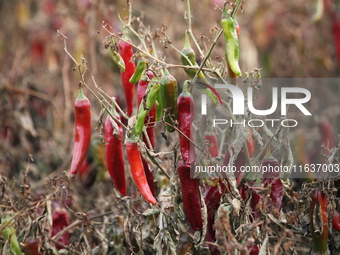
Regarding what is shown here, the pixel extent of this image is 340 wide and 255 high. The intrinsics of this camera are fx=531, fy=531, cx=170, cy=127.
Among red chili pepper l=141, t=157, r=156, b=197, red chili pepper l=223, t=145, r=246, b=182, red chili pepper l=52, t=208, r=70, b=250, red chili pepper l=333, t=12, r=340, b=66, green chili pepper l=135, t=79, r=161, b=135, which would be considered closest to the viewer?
green chili pepper l=135, t=79, r=161, b=135

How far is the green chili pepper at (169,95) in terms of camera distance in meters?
2.09

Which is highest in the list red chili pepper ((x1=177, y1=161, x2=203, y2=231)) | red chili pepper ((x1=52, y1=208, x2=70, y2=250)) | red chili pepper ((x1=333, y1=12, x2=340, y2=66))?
red chili pepper ((x1=333, y1=12, x2=340, y2=66))

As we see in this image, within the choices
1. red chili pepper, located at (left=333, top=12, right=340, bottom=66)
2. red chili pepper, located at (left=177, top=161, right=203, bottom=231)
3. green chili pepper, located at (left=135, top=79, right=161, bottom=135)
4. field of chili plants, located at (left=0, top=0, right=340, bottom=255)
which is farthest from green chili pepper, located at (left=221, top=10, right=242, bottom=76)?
red chili pepper, located at (left=333, top=12, right=340, bottom=66)

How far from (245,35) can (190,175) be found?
159 inches

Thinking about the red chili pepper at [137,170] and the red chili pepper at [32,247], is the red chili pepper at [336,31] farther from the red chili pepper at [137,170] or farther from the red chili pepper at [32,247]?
the red chili pepper at [32,247]

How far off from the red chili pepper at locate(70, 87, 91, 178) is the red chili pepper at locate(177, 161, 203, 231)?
0.48m

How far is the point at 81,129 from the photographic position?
2.36m

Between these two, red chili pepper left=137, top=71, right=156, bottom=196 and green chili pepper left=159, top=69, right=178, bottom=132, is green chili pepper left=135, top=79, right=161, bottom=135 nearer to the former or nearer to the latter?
green chili pepper left=159, top=69, right=178, bottom=132

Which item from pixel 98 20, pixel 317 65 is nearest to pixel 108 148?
pixel 98 20

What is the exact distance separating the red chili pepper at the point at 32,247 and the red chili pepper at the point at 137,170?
54 cm

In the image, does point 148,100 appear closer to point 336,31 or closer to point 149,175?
point 149,175

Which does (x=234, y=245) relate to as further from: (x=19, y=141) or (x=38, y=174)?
(x=19, y=141)

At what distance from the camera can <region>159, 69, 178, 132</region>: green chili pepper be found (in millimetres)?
2088

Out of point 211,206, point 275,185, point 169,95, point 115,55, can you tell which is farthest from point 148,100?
point 275,185
